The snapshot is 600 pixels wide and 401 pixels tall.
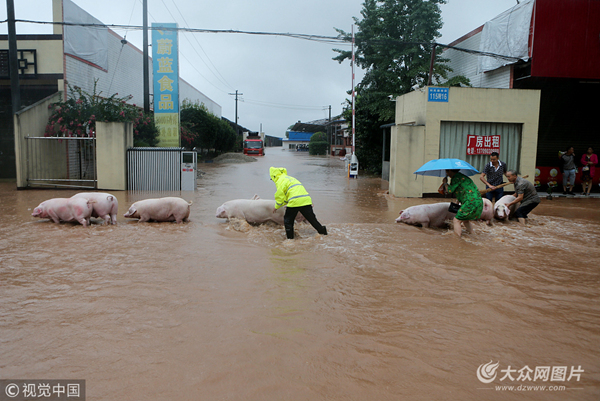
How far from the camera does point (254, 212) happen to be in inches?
352

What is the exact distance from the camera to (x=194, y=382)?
328 centimetres

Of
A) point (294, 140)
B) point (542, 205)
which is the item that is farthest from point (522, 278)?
point (294, 140)

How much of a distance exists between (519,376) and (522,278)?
106 inches

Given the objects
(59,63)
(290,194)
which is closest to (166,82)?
(59,63)

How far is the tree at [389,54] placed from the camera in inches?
880

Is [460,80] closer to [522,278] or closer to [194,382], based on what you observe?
[522,278]

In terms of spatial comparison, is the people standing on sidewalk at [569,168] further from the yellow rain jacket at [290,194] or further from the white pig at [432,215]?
the yellow rain jacket at [290,194]

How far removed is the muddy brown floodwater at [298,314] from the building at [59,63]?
11.3m

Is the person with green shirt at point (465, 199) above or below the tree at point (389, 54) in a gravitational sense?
below

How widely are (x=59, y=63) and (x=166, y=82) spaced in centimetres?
463

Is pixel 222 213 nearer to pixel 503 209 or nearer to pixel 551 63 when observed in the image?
pixel 503 209

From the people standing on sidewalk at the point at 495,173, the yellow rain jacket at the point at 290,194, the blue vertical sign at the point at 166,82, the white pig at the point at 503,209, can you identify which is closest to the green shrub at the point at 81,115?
the blue vertical sign at the point at 166,82

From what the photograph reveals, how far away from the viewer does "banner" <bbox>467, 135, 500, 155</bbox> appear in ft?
46.3

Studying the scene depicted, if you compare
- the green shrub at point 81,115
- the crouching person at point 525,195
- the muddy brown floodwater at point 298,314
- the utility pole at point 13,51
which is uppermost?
the utility pole at point 13,51
